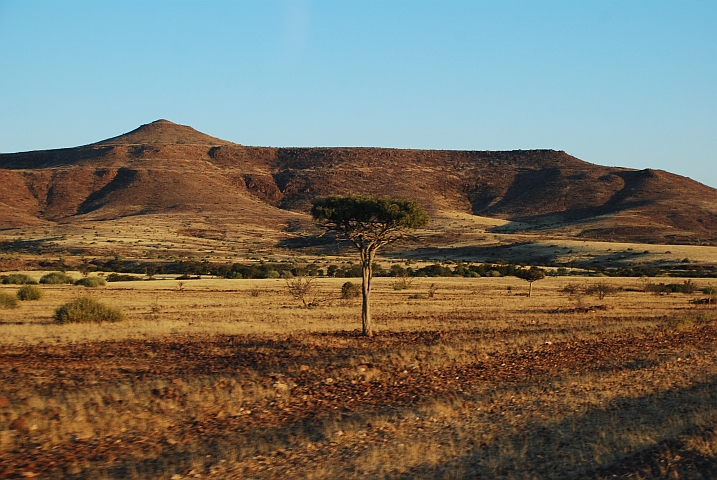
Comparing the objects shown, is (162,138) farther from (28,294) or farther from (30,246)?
(28,294)

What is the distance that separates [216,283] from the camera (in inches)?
1991

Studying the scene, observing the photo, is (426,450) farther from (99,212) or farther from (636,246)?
(99,212)

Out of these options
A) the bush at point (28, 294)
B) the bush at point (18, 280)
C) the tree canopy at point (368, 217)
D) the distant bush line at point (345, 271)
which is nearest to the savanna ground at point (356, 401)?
the tree canopy at point (368, 217)

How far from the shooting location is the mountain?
132375 millimetres

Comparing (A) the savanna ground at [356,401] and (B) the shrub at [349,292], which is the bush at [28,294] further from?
(B) the shrub at [349,292]

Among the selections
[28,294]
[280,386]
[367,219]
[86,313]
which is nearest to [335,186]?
[28,294]

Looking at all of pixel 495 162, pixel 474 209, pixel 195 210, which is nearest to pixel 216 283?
pixel 195 210

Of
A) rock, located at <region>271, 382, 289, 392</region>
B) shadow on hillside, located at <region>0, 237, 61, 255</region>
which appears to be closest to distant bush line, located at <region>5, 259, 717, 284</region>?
shadow on hillside, located at <region>0, 237, 61, 255</region>

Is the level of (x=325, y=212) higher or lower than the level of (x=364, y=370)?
higher

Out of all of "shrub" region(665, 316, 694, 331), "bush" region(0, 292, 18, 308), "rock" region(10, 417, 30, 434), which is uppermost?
"rock" region(10, 417, 30, 434)

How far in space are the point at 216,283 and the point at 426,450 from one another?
43.0 m

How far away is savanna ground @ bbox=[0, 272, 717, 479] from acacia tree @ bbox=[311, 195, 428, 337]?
7.94 feet

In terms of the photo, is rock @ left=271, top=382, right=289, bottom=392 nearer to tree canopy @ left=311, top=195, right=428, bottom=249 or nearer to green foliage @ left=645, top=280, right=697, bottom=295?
tree canopy @ left=311, top=195, right=428, bottom=249

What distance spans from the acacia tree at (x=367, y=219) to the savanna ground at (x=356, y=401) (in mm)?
2420
